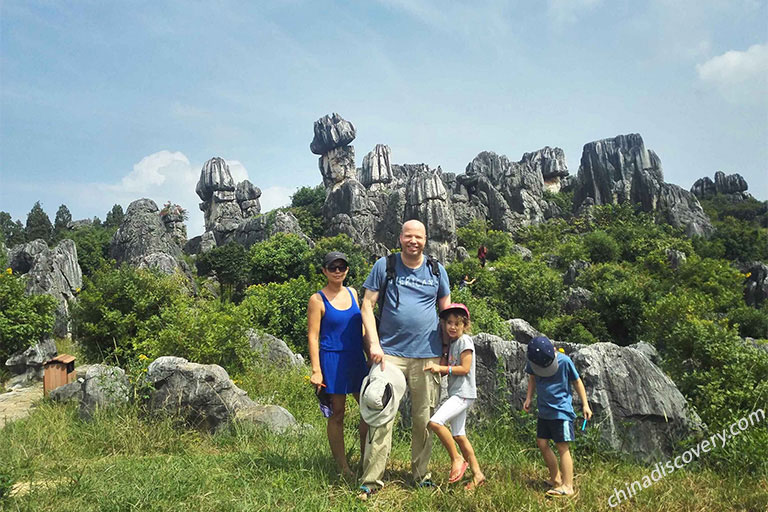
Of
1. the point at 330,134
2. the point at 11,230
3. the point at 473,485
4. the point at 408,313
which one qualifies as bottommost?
the point at 473,485

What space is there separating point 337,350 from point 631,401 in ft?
8.72

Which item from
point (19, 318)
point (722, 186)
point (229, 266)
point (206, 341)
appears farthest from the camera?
point (722, 186)

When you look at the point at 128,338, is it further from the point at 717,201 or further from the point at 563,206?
the point at 717,201

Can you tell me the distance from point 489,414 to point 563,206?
173ft

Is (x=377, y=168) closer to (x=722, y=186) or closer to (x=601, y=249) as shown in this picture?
(x=722, y=186)

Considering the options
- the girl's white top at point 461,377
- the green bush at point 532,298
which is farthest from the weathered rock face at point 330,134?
the girl's white top at point 461,377

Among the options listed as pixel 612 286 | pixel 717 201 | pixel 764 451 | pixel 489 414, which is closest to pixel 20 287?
pixel 489 414

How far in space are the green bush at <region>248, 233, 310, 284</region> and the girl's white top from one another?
80.7 feet

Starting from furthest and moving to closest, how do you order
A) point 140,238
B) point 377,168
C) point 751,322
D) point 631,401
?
point 377,168 → point 140,238 → point 751,322 → point 631,401

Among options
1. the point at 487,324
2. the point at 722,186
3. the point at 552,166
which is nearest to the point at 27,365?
the point at 487,324

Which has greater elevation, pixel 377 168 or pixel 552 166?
pixel 377 168

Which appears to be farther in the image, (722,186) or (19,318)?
(722,186)

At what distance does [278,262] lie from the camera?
1107 inches

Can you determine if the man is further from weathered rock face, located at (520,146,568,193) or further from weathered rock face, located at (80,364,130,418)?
weathered rock face, located at (520,146,568,193)
